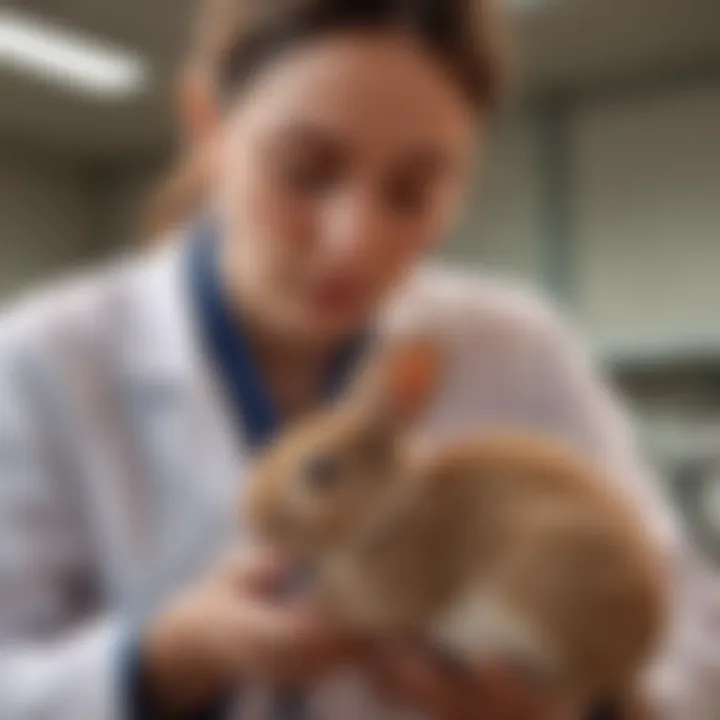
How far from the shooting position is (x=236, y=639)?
0.93 ft

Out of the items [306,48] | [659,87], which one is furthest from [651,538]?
[659,87]

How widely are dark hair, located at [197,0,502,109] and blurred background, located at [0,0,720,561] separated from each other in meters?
1.42

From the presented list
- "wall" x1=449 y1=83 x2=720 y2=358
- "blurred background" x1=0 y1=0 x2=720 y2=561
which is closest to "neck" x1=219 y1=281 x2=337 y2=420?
"blurred background" x1=0 y1=0 x2=720 y2=561

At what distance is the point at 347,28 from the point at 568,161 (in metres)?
2.40

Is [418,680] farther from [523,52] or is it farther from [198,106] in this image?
[523,52]

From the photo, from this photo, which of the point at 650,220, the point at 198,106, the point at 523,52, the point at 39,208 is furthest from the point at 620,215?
the point at 198,106

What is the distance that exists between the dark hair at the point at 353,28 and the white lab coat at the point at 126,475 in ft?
0.22

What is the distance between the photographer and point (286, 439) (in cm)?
28

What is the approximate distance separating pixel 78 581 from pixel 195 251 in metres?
0.11

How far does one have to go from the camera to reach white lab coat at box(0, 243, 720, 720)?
32 cm

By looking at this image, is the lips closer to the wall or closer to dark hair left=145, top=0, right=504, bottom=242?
dark hair left=145, top=0, right=504, bottom=242

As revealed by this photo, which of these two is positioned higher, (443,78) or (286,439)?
(443,78)

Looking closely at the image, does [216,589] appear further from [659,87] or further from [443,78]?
[659,87]


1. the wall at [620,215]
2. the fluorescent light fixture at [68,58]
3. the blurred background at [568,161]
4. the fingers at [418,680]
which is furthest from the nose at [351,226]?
the wall at [620,215]
